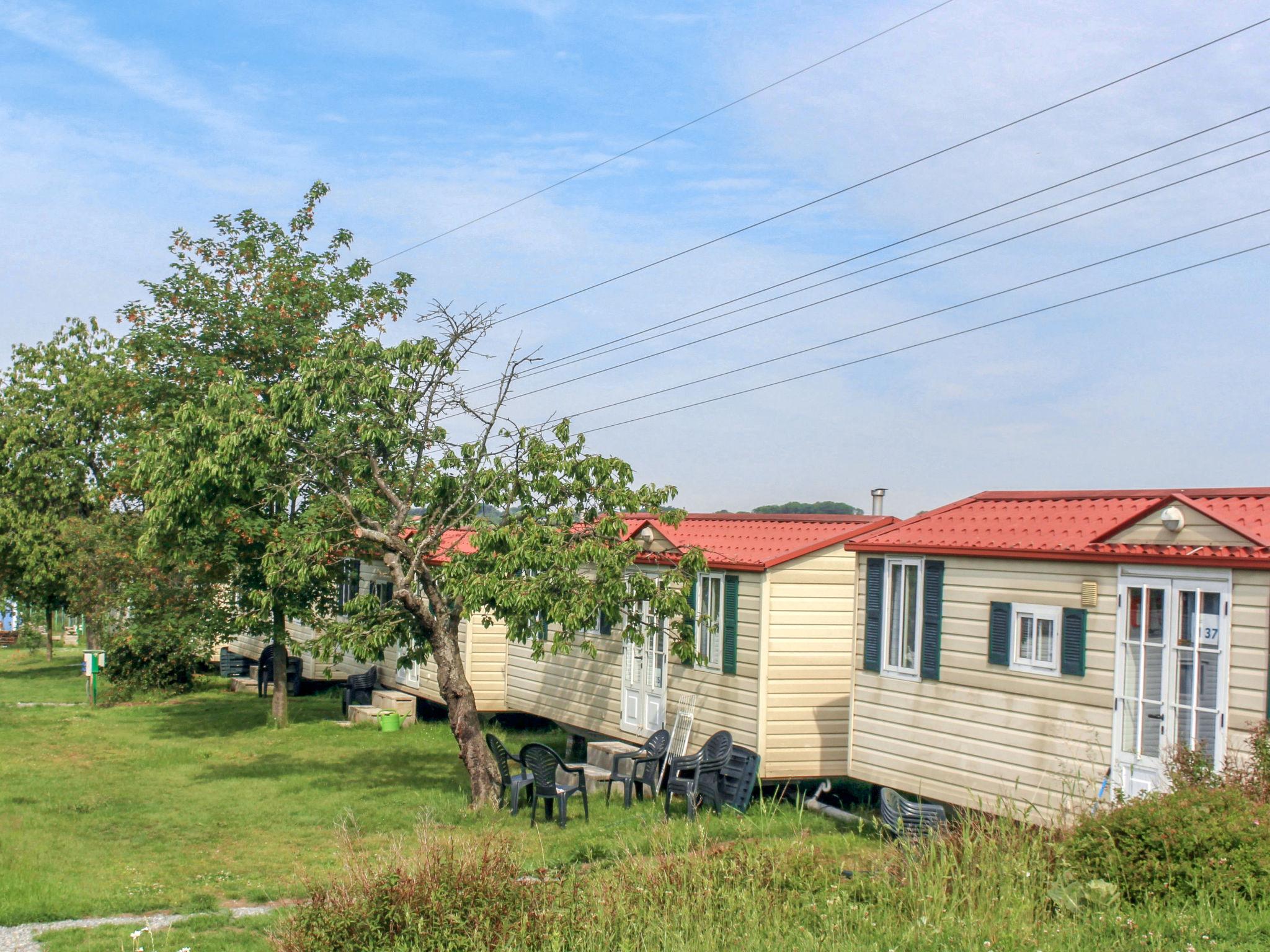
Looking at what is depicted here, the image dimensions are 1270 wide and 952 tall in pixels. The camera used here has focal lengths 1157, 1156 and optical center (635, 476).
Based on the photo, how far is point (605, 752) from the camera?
596 inches

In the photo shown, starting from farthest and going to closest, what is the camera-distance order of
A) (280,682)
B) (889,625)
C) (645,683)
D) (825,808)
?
(280,682)
(645,683)
(825,808)
(889,625)

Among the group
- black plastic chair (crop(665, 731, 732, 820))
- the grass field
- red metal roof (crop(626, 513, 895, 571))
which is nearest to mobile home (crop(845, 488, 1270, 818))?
red metal roof (crop(626, 513, 895, 571))

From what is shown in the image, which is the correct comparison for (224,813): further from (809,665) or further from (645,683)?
(809,665)

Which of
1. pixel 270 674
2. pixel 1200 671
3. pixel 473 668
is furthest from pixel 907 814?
pixel 270 674

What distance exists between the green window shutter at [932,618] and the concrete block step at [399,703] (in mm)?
11980

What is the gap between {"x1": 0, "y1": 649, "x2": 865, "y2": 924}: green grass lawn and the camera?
9602 millimetres

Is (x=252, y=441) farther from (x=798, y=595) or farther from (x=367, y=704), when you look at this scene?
(x=367, y=704)

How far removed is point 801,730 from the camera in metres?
13.5

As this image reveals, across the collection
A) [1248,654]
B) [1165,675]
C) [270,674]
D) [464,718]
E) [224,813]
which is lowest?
[270,674]

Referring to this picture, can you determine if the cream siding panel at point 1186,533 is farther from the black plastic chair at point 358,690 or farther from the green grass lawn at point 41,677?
the green grass lawn at point 41,677

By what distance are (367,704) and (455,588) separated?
1078 centimetres

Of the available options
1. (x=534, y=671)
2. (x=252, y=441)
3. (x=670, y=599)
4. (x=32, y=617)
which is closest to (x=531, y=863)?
(x=670, y=599)

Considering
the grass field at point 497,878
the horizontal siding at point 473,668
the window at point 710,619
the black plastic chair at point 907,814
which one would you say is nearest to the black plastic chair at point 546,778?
the grass field at point 497,878

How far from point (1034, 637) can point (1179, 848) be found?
14.1ft
